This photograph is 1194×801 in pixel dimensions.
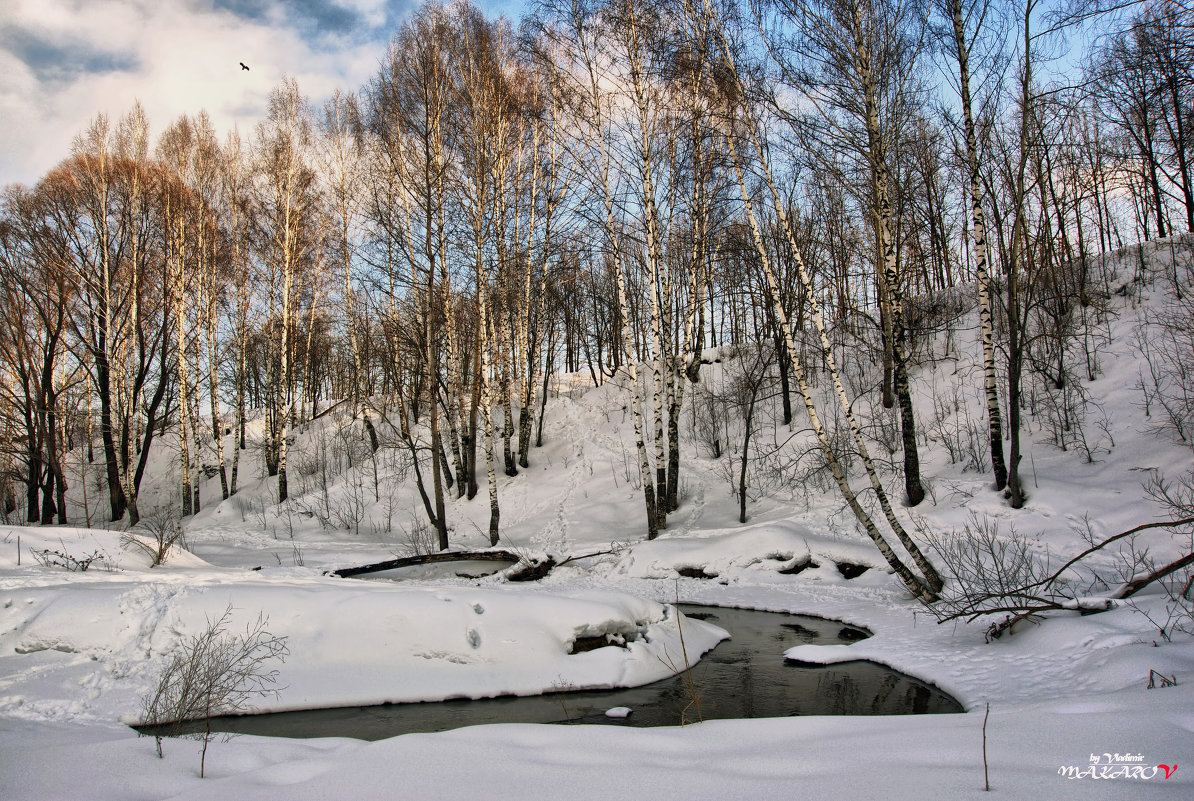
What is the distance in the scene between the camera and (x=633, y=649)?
6605 millimetres

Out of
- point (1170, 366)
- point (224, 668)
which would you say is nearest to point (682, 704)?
point (224, 668)

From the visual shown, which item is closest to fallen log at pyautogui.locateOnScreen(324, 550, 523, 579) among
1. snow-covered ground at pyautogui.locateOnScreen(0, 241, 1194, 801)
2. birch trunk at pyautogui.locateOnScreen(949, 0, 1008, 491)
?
snow-covered ground at pyautogui.locateOnScreen(0, 241, 1194, 801)

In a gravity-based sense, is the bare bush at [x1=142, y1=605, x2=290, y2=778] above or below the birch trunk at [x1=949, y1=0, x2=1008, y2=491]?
below

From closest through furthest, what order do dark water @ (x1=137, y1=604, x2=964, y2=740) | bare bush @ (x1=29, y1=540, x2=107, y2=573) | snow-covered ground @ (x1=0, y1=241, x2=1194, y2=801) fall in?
1. snow-covered ground @ (x1=0, y1=241, x2=1194, y2=801)
2. dark water @ (x1=137, y1=604, x2=964, y2=740)
3. bare bush @ (x1=29, y1=540, x2=107, y2=573)

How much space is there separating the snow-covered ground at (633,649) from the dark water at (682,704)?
218 millimetres

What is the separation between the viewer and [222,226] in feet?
66.8

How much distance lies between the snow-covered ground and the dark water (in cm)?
22

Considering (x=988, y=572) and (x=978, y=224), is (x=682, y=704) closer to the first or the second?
(x=988, y=572)

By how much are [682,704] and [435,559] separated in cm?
698

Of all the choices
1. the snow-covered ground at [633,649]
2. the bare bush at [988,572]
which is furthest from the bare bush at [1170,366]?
the bare bush at [988,572]

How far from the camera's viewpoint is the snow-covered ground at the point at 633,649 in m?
2.54

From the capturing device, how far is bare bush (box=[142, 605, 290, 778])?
4.71m

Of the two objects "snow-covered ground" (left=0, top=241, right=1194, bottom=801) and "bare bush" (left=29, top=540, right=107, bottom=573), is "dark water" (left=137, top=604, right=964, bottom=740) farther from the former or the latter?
"bare bush" (left=29, top=540, right=107, bottom=573)

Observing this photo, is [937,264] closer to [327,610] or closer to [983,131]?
[983,131]
